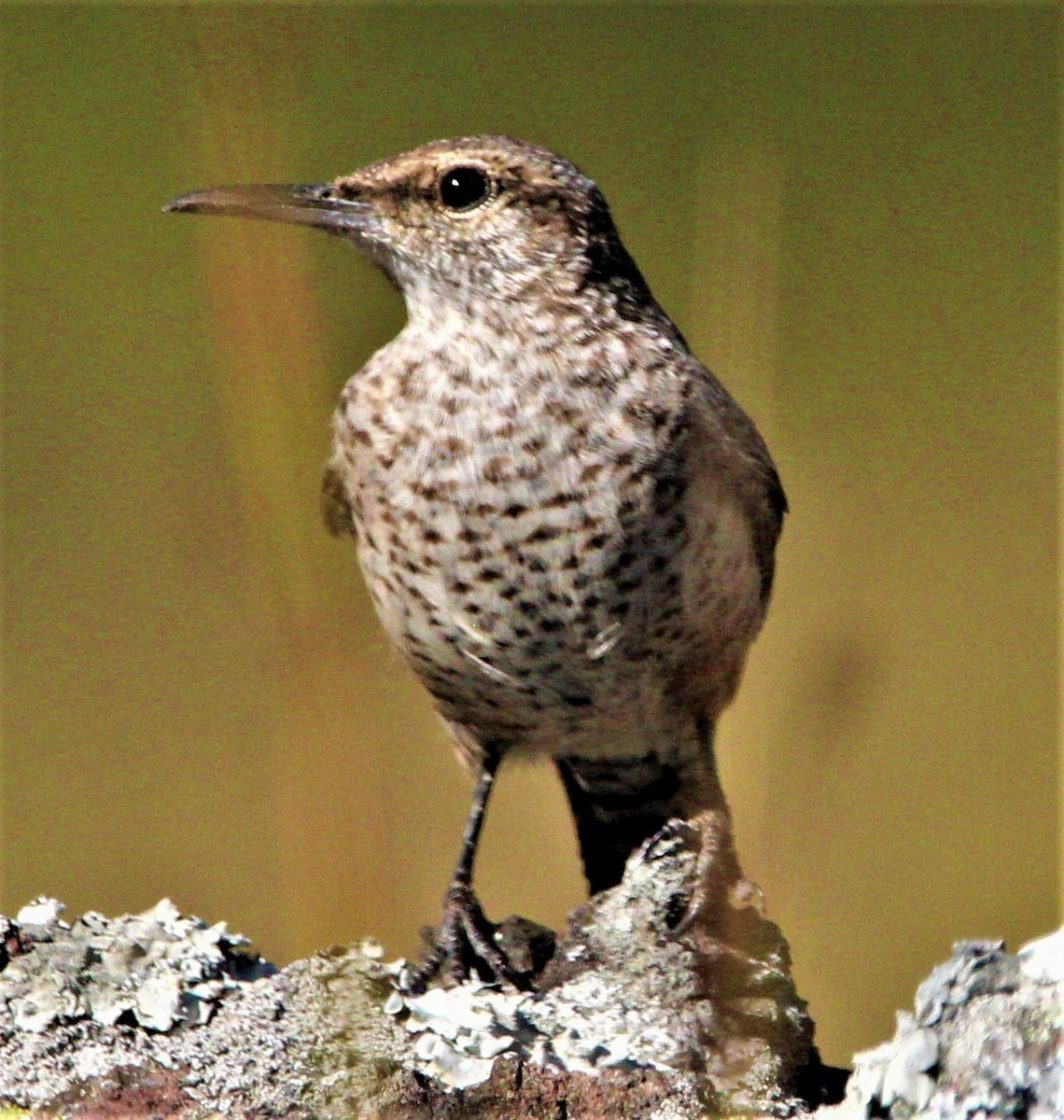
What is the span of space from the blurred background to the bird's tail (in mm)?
110

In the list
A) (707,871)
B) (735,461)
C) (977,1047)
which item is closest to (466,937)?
(707,871)

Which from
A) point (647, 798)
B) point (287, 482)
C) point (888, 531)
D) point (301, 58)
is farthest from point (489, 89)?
point (287, 482)

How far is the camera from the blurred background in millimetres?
3129

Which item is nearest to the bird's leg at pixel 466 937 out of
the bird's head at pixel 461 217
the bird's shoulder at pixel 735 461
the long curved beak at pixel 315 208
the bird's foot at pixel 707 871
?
the bird's foot at pixel 707 871

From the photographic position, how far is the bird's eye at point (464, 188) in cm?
296

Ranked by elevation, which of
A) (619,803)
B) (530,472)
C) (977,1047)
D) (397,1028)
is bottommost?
(977,1047)

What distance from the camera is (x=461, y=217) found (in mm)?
2979

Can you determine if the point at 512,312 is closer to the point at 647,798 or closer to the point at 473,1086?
the point at 647,798

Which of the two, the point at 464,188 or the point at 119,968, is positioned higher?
the point at 464,188

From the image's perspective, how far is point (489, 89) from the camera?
3797 mm

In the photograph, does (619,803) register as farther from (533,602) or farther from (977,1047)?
(977,1047)

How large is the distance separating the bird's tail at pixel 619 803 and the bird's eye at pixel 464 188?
3.95 feet

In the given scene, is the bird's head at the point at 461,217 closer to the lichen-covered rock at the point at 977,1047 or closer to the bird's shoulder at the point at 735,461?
the bird's shoulder at the point at 735,461

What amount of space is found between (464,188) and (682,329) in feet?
1.97
